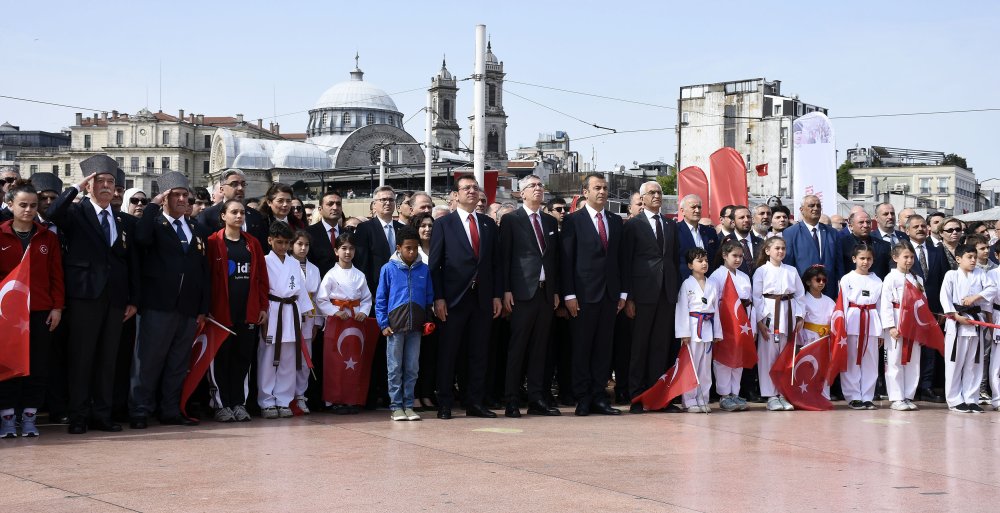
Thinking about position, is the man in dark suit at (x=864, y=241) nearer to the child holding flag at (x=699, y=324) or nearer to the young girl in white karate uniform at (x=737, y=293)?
the young girl in white karate uniform at (x=737, y=293)

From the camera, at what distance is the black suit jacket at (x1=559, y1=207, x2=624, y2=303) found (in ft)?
31.7

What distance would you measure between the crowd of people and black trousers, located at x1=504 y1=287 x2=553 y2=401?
0.06ft

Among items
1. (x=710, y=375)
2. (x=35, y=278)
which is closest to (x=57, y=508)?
(x=35, y=278)

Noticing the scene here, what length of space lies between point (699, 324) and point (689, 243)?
915mm

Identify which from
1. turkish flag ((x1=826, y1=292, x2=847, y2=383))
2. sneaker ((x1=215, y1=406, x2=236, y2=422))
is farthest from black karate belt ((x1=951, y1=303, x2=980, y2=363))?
sneaker ((x1=215, y1=406, x2=236, y2=422))

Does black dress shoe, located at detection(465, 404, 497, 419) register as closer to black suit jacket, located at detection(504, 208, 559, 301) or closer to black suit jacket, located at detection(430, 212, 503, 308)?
black suit jacket, located at detection(430, 212, 503, 308)

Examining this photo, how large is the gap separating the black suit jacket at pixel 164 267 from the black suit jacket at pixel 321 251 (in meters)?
1.49

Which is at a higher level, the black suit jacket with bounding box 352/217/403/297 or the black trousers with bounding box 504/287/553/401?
the black suit jacket with bounding box 352/217/403/297

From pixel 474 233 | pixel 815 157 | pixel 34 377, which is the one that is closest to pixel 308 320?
pixel 474 233

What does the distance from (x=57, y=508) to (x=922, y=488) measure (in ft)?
15.2

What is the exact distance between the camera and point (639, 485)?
6.23 metres

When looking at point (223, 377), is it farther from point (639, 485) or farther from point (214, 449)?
point (639, 485)

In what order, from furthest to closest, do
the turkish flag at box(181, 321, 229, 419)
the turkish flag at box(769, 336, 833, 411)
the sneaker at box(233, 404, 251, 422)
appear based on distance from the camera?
the turkish flag at box(769, 336, 833, 411) < the sneaker at box(233, 404, 251, 422) < the turkish flag at box(181, 321, 229, 419)

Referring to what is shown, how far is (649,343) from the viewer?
1009 cm
